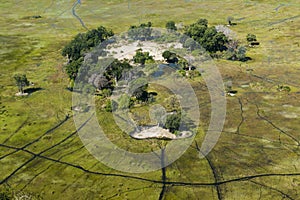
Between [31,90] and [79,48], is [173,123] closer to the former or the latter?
[31,90]

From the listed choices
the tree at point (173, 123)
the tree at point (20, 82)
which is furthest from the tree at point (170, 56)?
the tree at point (173, 123)

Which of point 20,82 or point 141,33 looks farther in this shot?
point 141,33

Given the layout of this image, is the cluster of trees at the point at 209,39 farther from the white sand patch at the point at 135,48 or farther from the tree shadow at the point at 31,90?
the tree shadow at the point at 31,90

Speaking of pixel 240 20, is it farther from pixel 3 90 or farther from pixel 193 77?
pixel 3 90

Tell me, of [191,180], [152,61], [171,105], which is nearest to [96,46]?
[152,61]

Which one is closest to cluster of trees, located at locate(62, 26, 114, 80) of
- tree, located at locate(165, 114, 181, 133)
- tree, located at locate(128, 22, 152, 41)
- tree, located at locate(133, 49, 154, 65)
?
tree, located at locate(128, 22, 152, 41)

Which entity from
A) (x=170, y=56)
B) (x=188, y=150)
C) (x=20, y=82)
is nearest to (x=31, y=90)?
(x=20, y=82)

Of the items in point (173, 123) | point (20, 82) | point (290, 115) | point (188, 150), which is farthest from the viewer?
point (20, 82)
